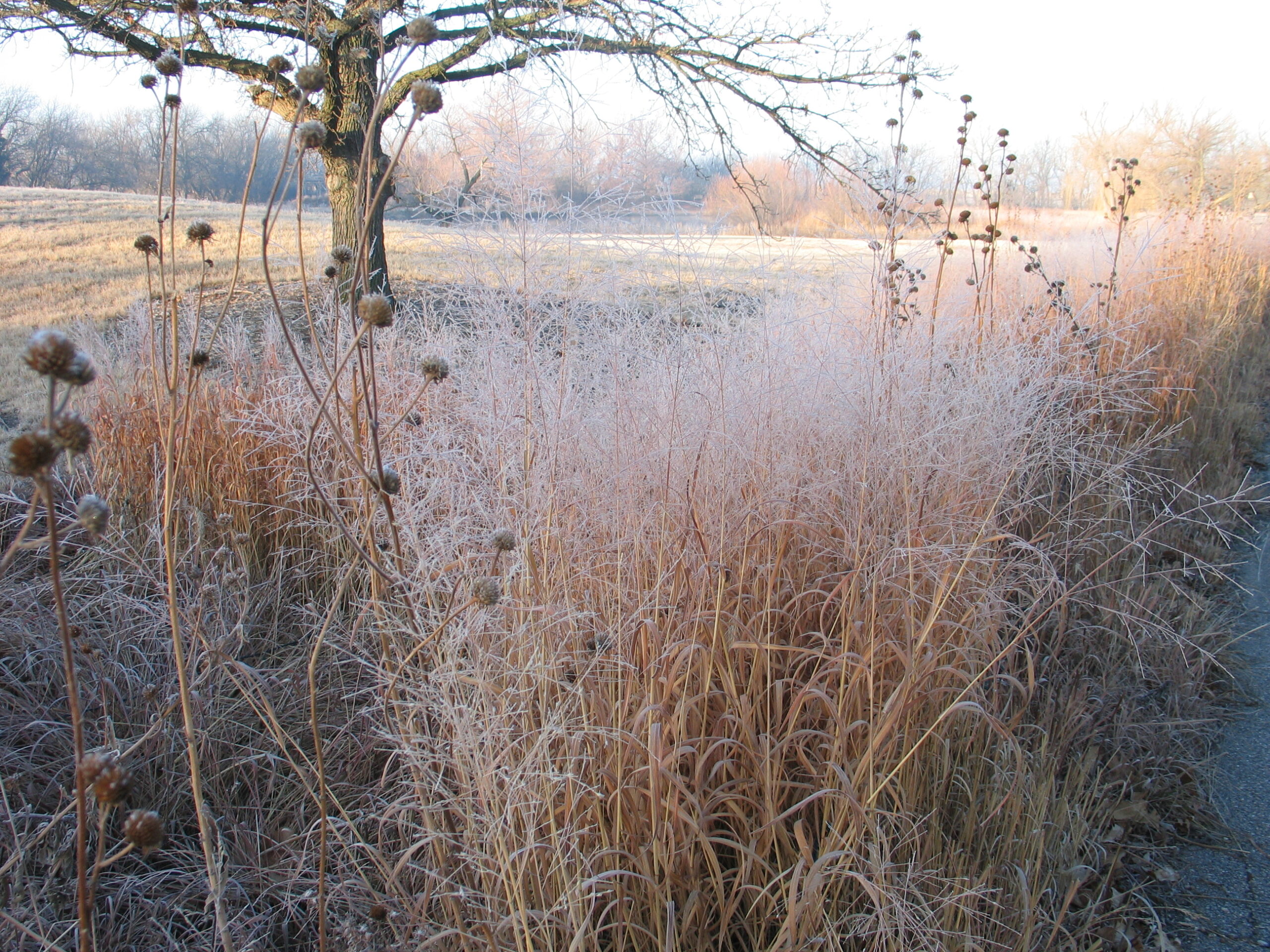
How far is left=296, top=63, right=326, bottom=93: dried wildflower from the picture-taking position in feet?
3.30

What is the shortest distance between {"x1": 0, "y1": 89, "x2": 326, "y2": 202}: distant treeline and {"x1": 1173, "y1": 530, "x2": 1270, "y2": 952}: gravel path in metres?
22.4

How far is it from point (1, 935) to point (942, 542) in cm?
218

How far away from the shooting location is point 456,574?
1.66m

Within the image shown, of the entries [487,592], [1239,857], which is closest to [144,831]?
[487,592]

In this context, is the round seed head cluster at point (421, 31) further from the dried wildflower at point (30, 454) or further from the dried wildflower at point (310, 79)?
the dried wildflower at point (30, 454)

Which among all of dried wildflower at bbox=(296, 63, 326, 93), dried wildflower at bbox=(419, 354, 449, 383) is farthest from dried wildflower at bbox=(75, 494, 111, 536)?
dried wildflower at bbox=(296, 63, 326, 93)

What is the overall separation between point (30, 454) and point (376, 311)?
0.42 m

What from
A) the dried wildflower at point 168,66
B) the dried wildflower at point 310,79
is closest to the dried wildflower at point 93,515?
the dried wildflower at point 310,79

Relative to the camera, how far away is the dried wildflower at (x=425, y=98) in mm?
1000

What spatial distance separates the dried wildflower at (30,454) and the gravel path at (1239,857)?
2.36m

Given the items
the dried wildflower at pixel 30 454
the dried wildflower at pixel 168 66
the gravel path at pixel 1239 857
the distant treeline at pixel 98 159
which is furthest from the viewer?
the distant treeline at pixel 98 159

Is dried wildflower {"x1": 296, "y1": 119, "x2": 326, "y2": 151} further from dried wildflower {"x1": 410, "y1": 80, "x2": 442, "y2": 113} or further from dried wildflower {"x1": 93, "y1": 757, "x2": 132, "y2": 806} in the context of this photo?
dried wildflower {"x1": 93, "y1": 757, "x2": 132, "y2": 806}

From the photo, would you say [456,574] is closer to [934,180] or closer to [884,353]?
[884,353]

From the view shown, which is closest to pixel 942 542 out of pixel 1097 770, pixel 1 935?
pixel 1097 770
